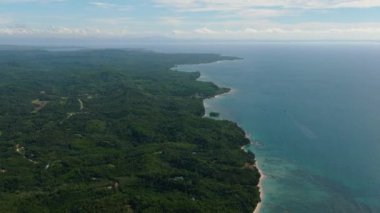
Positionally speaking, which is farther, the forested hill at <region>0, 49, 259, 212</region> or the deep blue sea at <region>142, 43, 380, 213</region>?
the deep blue sea at <region>142, 43, 380, 213</region>

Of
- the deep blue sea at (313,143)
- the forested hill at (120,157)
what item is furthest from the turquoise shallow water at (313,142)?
the forested hill at (120,157)

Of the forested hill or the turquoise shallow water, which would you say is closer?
the forested hill

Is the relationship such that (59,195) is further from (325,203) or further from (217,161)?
(325,203)

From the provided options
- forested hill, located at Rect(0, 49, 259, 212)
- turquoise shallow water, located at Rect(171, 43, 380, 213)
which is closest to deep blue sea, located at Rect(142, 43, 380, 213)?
turquoise shallow water, located at Rect(171, 43, 380, 213)

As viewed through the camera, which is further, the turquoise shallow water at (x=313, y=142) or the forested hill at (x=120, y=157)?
the turquoise shallow water at (x=313, y=142)

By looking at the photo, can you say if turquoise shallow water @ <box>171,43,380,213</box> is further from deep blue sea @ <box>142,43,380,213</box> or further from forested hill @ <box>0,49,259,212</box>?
forested hill @ <box>0,49,259,212</box>

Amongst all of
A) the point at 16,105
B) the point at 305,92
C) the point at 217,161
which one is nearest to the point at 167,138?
the point at 217,161

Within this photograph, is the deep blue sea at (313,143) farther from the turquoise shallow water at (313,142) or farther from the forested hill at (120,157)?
the forested hill at (120,157)

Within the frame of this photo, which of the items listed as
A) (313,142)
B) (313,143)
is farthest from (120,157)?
(313,142)

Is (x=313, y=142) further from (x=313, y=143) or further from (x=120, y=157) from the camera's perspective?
(x=120, y=157)
